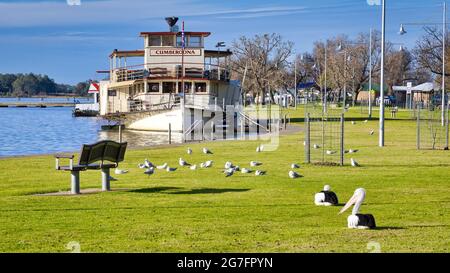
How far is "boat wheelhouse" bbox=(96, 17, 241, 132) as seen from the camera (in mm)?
62031

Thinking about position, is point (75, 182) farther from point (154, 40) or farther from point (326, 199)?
point (154, 40)

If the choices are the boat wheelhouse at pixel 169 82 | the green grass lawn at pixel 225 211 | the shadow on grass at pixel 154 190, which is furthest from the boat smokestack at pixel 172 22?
the shadow on grass at pixel 154 190

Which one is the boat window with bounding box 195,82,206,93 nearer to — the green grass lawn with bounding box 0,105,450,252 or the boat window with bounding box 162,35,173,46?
the boat window with bounding box 162,35,173,46

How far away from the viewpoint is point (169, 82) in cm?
6506

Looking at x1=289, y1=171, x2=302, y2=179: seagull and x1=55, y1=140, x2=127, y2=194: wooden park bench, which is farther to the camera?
x1=289, y1=171, x2=302, y2=179: seagull

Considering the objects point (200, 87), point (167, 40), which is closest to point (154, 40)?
point (167, 40)

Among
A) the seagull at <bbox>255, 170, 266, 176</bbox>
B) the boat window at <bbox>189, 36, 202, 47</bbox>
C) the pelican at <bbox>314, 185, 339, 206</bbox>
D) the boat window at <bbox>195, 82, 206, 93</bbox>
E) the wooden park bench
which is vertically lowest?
the seagull at <bbox>255, 170, 266, 176</bbox>

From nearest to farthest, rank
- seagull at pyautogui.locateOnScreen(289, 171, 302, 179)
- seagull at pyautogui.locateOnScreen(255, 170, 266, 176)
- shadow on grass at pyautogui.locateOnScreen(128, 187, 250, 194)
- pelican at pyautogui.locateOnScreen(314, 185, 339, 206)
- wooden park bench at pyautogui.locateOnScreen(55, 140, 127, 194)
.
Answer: pelican at pyautogui.locateOnScreen(314, 185, 339, 206) < wooden park bench at pyautogui.locateOnScreen(55, 140, 127, 194) < shadow on grass at pyautogui.locateOnScreen(128, 187, 250, 194) < seagull at pyautogui.locateOnScreen(289, 171, 302, 179) < seagull at pyautogui.locateOnScreen(255, 170, 266, 176)

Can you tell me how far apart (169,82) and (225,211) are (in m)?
51.8

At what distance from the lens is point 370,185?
58.9ft

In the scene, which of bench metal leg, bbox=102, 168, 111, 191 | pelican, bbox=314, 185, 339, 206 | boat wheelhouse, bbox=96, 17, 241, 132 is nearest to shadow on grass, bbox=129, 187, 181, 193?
bench metal leg, bbox=102, 168, 111, 191
